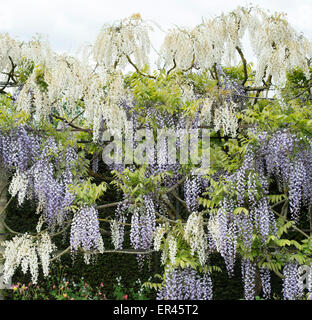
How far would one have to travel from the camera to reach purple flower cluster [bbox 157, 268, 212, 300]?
5.00 m

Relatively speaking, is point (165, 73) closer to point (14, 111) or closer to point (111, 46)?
point (111, 46)

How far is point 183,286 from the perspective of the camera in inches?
199

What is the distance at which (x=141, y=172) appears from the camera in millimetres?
5082

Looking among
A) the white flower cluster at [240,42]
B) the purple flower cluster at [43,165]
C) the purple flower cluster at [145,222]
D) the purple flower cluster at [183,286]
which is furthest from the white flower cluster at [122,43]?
the purple flower cluster at [183,286]

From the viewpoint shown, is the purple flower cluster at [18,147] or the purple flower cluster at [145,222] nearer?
the purple flower cluster at [145,222]

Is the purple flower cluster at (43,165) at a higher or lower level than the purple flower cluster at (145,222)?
higher

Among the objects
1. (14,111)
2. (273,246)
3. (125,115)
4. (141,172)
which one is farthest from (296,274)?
(14,111)

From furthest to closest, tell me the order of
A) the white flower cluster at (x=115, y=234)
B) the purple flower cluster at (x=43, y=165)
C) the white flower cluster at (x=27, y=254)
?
the white flower cluster at (x=115, y=234)
the purple flower cluster at (x=43, y=165)
the white flower cluster at (x=27, y=254)

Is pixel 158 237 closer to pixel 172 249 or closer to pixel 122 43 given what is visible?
pixel 172 249

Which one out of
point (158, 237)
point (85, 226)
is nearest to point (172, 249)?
point (158, 237)

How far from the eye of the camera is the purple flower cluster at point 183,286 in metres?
5.00

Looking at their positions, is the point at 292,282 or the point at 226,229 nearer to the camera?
the point at 226,229

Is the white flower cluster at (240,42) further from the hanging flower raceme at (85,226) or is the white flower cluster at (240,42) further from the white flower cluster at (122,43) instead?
the hanging flower raceme at (85,226)

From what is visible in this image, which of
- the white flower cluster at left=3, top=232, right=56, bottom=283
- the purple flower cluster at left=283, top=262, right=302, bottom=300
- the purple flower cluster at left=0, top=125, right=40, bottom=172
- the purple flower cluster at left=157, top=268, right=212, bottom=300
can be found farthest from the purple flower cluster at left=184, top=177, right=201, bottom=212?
the purple flower cluster at left=0, top=125, right=40, bottom=172
